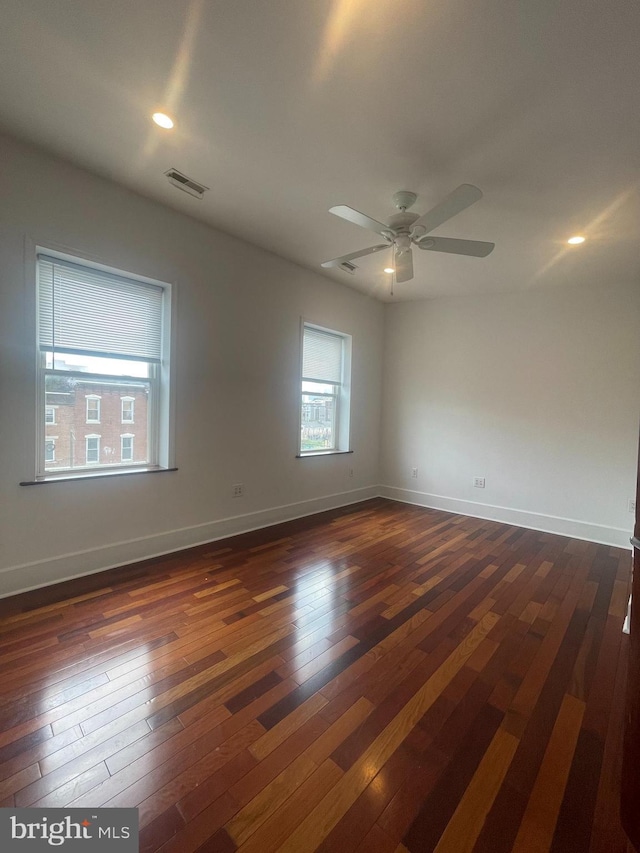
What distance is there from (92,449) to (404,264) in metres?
2.74

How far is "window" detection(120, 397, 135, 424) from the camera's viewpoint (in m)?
3.00

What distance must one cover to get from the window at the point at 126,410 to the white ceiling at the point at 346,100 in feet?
5.28

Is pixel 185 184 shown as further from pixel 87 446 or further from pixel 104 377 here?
pixel 87 446

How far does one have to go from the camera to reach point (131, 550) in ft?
9.78

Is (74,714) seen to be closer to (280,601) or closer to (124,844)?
(124,844)

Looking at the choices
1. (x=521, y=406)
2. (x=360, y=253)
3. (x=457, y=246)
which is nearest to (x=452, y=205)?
(x=457, y=246)

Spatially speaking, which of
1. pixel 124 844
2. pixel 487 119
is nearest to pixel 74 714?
pixel 124 844

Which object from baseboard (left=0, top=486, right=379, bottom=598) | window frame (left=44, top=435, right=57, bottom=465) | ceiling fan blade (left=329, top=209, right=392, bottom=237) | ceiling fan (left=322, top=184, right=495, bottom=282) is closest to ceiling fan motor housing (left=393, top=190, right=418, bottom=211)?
ceiling fan (left=322, top=184, right=495, bottom=282)

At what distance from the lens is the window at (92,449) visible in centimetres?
281

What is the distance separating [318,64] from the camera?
5.47ft

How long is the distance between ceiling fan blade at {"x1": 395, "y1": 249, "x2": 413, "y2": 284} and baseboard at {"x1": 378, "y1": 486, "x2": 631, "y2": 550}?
3.25m

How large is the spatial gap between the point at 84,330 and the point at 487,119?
284 centimetres

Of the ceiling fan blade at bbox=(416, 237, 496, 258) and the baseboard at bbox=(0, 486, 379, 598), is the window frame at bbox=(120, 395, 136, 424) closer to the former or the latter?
the baseboard at bbox=(0, 486, 379, 598)

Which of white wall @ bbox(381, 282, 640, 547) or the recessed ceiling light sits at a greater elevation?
the recessed ceiling light
